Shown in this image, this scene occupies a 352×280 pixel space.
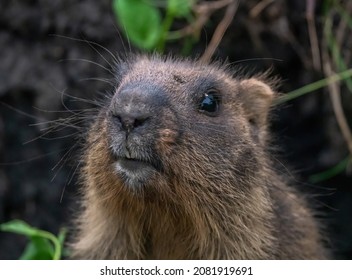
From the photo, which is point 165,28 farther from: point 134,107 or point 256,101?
point 134,107

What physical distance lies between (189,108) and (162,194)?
66 cm

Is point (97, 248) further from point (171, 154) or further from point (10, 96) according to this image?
point (10, 96)

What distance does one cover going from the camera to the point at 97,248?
6.48 metres

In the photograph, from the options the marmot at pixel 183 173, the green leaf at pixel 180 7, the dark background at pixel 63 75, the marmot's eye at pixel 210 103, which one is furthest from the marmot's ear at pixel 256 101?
the dark background at pixel 63 75

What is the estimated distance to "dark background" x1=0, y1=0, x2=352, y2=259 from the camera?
805cm

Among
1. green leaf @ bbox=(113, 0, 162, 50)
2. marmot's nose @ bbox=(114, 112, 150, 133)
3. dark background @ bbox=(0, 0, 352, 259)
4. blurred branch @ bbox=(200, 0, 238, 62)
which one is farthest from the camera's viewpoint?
dark background @ bbox=(0, 0, 352, 259)

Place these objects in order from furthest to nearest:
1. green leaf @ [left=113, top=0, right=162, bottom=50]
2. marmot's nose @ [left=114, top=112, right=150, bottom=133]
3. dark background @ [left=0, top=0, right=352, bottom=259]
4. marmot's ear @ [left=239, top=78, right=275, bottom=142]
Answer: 1. dark background @ [left=0, top=0, right=352, bottom=259]
2. green leaf @ [left=113, top=0, right=162, bottom=50]
3. marmot's ear @ [left=239, top=78, right=275, bottom=142]
4. marmot's nose @ [left=114, top=112, right=150, bottom=133]

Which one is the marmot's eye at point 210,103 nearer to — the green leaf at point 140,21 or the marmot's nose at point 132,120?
the marmot's nose at point 132,120

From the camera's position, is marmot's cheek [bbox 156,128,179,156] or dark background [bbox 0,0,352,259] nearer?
marmot's cheek [bbox 156,128,179,156]

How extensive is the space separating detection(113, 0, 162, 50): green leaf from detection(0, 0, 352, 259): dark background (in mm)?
681

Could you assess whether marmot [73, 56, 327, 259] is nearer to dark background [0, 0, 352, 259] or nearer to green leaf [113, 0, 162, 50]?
green leaf [113, 0, 162, 50]

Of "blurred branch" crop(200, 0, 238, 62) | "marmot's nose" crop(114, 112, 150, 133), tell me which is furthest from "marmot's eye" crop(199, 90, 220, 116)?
"blurred branch" crop(200, 0, 238, 62)

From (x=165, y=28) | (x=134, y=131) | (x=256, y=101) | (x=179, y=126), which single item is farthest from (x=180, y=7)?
(x=134, y=131)

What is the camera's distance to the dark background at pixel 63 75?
26.4 ft
